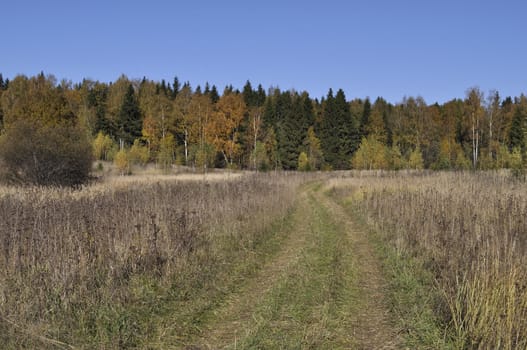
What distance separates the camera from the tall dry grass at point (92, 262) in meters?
4.33

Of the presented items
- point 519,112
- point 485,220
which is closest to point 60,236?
point 485,220

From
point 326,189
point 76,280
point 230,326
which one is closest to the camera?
point 230,326

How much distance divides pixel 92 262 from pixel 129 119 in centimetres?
5606

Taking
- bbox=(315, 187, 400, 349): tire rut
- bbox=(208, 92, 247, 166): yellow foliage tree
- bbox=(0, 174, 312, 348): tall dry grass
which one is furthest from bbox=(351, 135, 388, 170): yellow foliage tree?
bbox=(0, 174, 312, 348): tall dry grass

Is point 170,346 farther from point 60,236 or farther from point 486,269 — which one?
point 486,269

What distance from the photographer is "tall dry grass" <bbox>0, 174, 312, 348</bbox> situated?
433 cm

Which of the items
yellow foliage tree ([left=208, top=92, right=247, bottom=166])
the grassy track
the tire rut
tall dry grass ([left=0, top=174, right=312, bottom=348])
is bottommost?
the tire rut

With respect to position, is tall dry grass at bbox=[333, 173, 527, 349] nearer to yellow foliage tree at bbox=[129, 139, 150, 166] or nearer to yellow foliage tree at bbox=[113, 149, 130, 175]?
yellow foliage tree at bbox=[113, 149, 130, 175]

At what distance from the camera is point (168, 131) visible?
56.3 metres

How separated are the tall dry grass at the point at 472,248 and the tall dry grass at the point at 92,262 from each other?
12.0 ft

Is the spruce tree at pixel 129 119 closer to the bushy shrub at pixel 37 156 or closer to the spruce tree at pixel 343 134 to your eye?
the spruce tree at pixel 343 134

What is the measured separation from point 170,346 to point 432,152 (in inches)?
2365

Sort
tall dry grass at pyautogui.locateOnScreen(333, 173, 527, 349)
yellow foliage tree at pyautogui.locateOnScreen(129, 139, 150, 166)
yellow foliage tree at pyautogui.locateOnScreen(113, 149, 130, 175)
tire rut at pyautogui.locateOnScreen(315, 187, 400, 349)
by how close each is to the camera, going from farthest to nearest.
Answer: yellow foliage tree at pyautogui.locateOnScreen(129, 139, 150, 166) < yellow foliage tree at pyautogui.locateOnScreen(113, 149, 130, 175) < tire rut at pyautogui.locateOnScreen(315, 187, 400, 349) < tall dry grass at pyautogui.locateOnScreen(333, 173, 527, 349)

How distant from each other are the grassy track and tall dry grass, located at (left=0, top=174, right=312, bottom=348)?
97 centimetres
